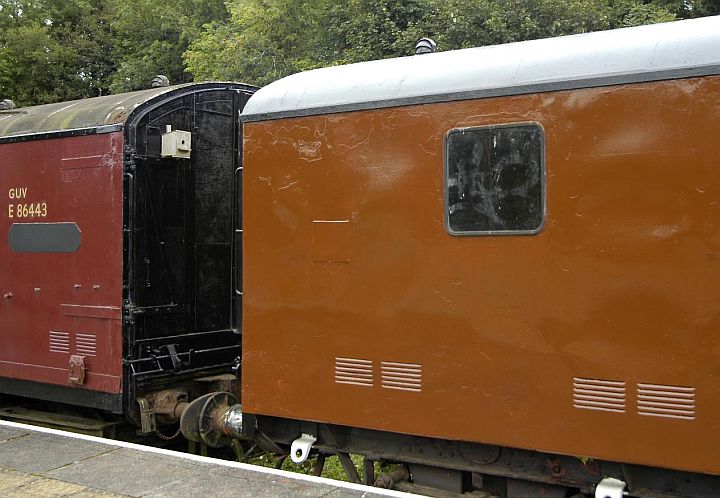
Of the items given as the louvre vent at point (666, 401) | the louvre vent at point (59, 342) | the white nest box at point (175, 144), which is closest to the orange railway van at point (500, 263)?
the louvre vent at point (666, 401)

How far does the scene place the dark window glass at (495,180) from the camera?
13.1 ft

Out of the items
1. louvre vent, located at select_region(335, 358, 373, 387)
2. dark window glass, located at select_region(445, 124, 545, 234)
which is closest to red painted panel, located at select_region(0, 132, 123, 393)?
louvre vent, located at select_region(335, 358, 373, 387)

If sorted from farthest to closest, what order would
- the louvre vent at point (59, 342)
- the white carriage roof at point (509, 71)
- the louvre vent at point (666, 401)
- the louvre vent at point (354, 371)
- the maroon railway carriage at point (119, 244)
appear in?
the louvre vent at point (59, 342)
the maroon railway carriage at point (119, 244)
the louvre vent at point (354, 371)
the white carriage roof at point (509, 71)
the louvre vent at point (666, 401)

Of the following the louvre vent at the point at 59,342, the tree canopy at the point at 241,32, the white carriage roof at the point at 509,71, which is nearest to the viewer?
the white carriage roof at the point at 509,71

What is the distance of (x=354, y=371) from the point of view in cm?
459

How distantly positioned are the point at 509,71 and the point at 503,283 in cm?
119

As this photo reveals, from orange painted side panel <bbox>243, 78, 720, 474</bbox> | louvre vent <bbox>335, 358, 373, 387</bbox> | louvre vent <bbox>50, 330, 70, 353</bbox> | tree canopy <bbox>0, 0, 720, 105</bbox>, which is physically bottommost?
louvre vent <bbox>50, 330, 70, 353</bbox>

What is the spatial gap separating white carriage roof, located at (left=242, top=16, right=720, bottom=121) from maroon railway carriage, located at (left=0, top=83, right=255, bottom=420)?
1.22 metres

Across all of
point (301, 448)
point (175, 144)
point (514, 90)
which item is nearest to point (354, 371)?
point (301, 448)

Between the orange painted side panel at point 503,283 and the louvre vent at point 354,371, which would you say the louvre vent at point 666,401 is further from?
the louvre vent at point 354,371

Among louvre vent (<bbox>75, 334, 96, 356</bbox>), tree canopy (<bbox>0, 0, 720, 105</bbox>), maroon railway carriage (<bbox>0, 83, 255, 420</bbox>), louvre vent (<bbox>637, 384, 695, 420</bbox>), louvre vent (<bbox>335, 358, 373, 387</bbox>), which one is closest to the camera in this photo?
louvre vent (<bbox>637, 384, 695, 420</bbox>)

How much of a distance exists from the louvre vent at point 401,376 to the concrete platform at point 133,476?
0.60 m

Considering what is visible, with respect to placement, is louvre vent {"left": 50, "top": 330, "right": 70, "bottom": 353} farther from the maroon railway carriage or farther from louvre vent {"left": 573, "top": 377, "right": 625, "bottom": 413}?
louvre vent {"left": 573, "top": 377, "right": 625, "bottom": 413}

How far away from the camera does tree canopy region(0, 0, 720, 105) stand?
582 inches
